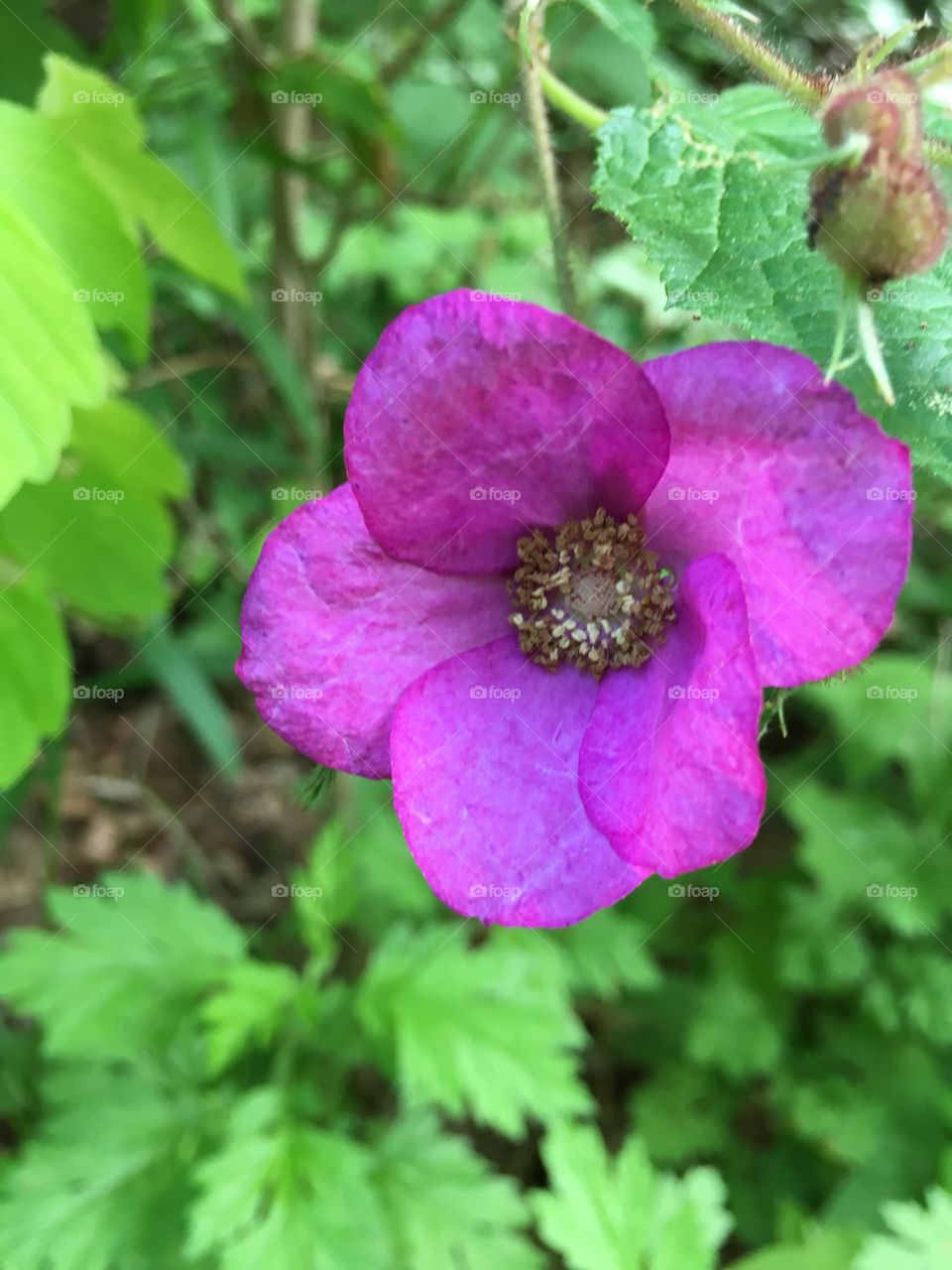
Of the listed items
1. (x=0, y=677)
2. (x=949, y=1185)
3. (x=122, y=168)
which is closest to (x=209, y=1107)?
(x=0, y=677)

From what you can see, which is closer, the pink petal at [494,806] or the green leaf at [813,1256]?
the pink petal at [494,806]

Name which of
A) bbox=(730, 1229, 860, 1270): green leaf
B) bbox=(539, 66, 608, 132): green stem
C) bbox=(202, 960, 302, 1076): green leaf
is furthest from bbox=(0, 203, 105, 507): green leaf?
bbox=(730, 1229, 860, 1270): green leaf

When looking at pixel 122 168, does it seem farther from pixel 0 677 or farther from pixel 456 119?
pixel 456 119

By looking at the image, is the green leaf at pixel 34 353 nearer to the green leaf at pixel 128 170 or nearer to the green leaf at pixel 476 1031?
the green leaf at pixel 128 170

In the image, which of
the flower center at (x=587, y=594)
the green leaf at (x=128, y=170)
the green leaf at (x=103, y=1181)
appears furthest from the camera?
the green leaf at (x=103, y=1181)

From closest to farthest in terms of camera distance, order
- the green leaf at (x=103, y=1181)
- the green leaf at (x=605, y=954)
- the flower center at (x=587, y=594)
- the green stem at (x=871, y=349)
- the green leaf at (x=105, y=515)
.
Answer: the green stem at (x=871, y=349), the flower center at (x=587, y=594), the green leaf at (x=105, y=515), the green leaf at (x=103, y=1181), the green leaf at (x=605, y=954)

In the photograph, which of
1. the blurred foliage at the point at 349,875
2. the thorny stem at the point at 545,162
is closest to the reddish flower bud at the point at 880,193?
the blurred foliage at the point at 349,875

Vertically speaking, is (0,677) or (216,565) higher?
(0,677)

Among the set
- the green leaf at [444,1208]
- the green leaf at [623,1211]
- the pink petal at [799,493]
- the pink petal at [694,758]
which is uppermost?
the pink petal at [799,493]
